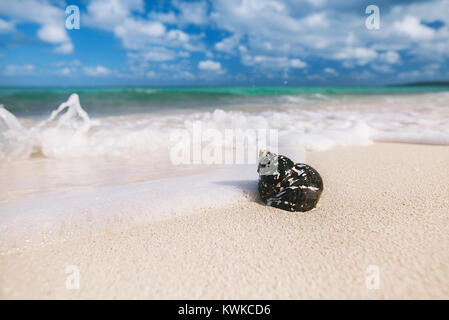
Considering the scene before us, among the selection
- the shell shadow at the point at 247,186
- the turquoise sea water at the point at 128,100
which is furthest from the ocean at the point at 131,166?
the turquoise sea water at the point at 128,100

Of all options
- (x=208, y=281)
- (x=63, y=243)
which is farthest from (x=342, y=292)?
(x=63, y=243)

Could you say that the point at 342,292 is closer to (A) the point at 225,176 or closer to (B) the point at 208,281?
(B) the point at 208,281

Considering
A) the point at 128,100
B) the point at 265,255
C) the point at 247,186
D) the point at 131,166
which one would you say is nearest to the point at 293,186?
the point at 247,186

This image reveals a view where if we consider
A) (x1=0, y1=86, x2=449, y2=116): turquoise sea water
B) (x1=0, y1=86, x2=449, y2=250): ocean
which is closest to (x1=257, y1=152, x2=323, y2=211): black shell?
(x1=0, y1=86, x2=449, y2=250): ocean

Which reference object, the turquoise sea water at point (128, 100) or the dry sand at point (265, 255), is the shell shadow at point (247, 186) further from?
the turquoise sea water at point (128, 100)

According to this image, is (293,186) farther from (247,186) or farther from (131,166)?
(131,166)
